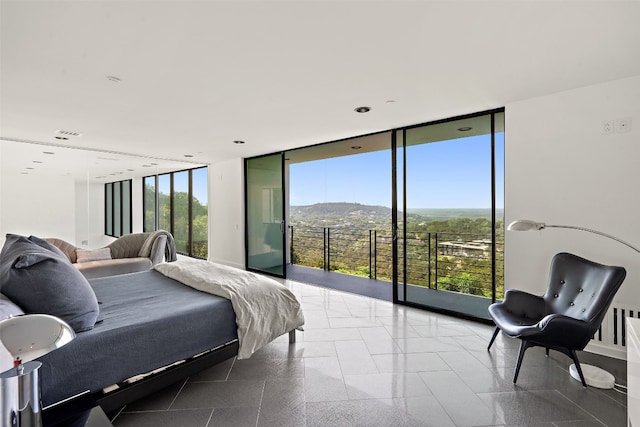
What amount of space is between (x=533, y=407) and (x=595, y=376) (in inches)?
28.3

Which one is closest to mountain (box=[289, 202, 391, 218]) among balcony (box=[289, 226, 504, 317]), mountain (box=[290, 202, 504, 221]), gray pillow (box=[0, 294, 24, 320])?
mountain (box=[290, 202, 504, 221])

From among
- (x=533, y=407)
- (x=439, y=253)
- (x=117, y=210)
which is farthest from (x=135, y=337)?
(x=117, y=210)

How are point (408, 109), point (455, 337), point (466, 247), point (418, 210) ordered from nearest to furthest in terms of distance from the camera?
point (455, 337)
point (408, 109)
point (466, 247)
point (418, 210)

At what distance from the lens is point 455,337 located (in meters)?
3.15

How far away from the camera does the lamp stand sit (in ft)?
2.83

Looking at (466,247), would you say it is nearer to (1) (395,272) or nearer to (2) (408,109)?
(1) (395,272)

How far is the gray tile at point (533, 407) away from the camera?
75.8 inches

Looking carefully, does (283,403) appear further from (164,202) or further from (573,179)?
(164,202)

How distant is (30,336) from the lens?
84cm

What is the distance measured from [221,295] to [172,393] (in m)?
0.73

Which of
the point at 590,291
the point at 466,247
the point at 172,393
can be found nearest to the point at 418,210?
the point at 466,247

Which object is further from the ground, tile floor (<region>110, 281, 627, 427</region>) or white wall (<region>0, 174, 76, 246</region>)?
white wall (<region>0, 174, 76, 246</region>)

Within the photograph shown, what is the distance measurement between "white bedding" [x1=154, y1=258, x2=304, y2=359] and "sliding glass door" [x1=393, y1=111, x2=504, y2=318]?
2058mm

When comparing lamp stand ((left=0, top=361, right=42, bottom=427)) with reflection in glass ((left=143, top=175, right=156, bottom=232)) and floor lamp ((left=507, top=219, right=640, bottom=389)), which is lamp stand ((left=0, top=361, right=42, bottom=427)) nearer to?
floor lamp ((left=507, top=219, right=640, bottom=389))
